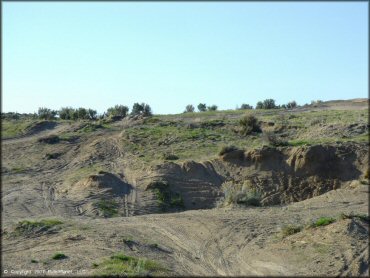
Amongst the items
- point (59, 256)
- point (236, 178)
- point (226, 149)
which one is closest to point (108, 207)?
point (236, 178)

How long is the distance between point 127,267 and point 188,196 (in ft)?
34.6

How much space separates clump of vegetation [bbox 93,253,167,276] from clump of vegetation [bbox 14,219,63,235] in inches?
142

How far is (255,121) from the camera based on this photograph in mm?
33062

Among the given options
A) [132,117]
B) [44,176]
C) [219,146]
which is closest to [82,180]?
[44,176]

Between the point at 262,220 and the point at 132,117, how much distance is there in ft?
72.2

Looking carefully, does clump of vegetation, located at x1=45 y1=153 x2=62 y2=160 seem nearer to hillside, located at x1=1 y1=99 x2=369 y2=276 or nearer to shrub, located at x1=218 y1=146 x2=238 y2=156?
hillside, located at x1=1 y1=99 x2=369 y2=276

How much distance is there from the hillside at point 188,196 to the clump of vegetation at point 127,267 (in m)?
0.04

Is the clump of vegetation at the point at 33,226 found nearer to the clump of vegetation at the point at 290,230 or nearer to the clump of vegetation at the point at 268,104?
the clump of vegetation at the point at 290,230

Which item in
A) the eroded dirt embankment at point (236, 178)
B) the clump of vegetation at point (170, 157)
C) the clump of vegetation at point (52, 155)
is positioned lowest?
the eroded dirt embankment at point (236, 178)

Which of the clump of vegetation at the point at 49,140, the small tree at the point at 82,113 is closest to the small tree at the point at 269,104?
the small tree at the point at 82,113

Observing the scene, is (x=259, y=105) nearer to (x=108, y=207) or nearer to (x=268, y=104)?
(x=268, y=104)

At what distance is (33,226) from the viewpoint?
17.0 meters

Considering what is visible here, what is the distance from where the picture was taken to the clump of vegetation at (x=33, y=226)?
54.7ft

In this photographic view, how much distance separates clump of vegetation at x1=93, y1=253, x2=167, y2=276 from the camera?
12.4 meters
